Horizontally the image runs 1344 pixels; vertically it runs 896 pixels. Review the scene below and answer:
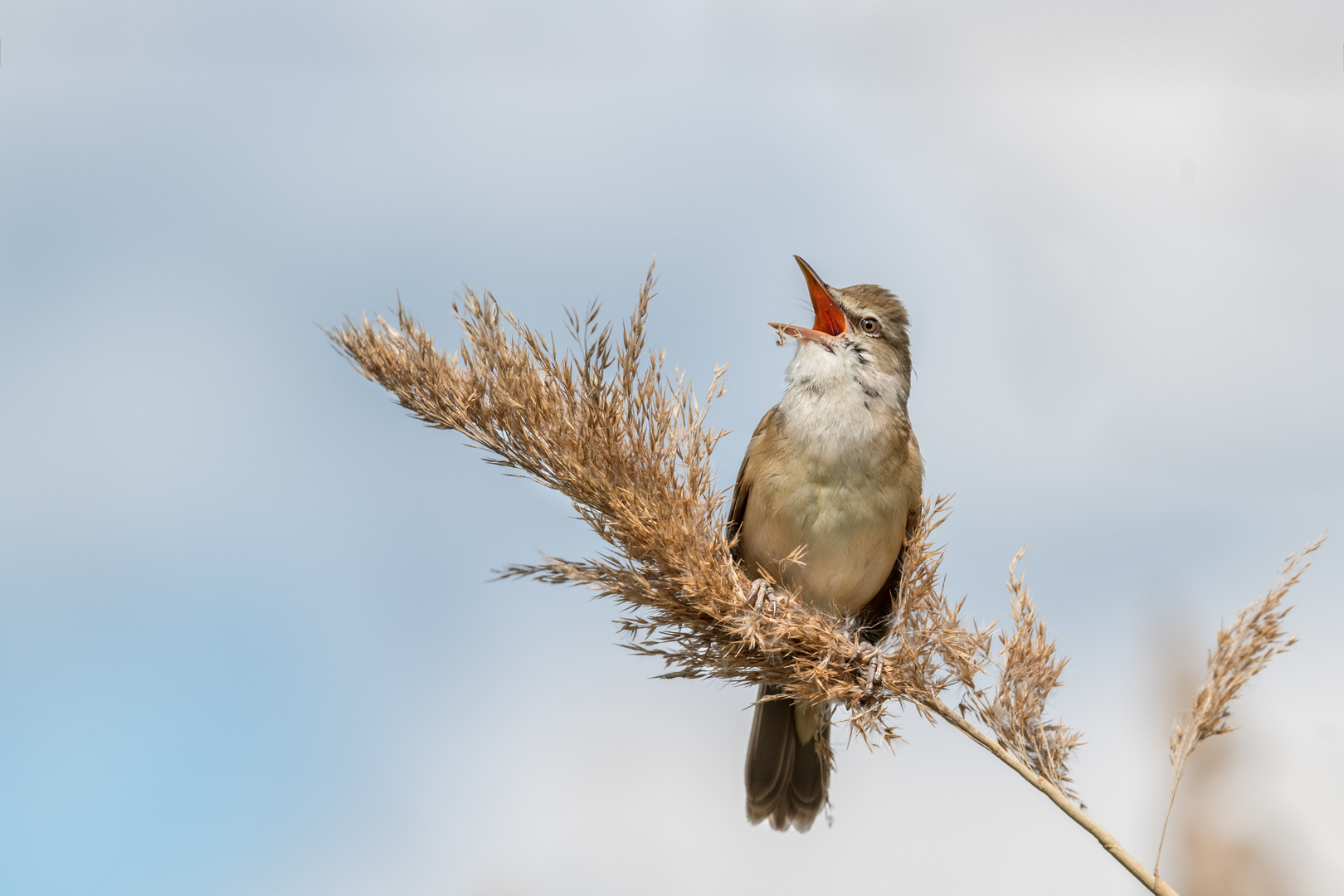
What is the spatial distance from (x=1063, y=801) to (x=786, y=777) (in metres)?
1.75

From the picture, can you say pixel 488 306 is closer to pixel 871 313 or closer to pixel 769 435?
pixel 769 435

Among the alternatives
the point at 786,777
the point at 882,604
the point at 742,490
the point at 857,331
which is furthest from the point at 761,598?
the point at 786,777

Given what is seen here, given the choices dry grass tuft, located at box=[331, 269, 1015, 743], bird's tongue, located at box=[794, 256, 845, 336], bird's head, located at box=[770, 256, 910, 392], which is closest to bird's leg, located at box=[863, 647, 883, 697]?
dry grass tuft, located at box=[331, 269, 1015, 743]

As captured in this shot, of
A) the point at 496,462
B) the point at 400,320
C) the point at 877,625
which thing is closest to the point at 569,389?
the point at 496,462

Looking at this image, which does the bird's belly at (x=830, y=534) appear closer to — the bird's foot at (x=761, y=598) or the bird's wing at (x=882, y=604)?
the bird's wing at (x=882, y=604)

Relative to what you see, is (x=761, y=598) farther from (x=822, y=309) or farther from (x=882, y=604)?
(x=822, y=309)

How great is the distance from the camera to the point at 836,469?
10.3 ft

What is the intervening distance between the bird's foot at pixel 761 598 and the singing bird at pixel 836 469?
1.25 ft

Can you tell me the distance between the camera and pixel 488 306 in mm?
2227

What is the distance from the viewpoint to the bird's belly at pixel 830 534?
3.14 m

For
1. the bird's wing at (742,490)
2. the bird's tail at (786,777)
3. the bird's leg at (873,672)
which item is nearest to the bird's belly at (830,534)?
the bird's wing at (742,490)

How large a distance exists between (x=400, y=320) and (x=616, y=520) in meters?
0.73

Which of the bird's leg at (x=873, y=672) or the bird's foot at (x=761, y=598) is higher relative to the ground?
the bird's foot at (x=761, y=598)

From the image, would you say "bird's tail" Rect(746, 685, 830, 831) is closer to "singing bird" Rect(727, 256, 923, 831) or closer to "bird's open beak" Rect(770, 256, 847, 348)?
"singing bird" Rect(727, 256, 923, 831)
